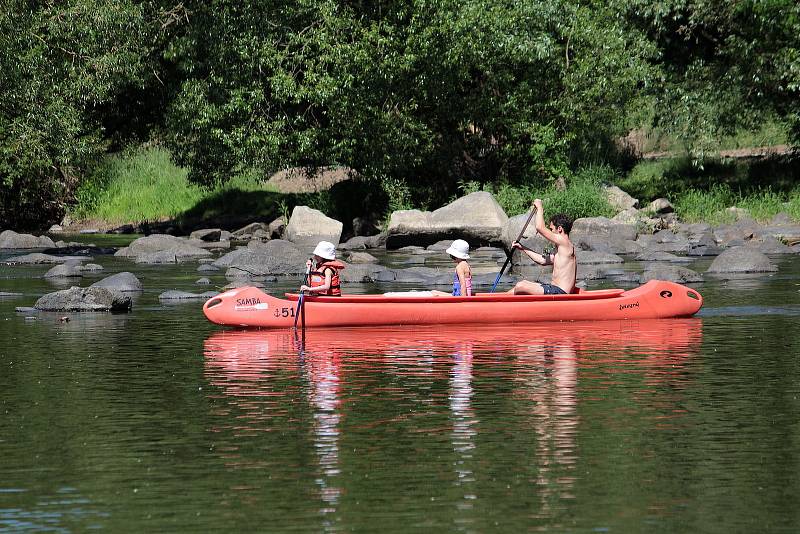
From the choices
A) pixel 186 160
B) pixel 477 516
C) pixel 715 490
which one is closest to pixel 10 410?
pixel 477 516

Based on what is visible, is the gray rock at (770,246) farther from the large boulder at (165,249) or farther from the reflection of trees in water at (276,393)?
the reflection of trees in water at (276,393)

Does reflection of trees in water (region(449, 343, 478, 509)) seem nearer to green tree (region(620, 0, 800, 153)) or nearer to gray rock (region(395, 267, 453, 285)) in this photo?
gray rock (region(395, 267, 453, 285))

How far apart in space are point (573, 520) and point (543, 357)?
250 inches

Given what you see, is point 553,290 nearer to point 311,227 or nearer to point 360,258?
point 360,258

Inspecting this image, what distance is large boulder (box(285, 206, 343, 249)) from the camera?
32656 mm

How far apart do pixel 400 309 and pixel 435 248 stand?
14.9 meters

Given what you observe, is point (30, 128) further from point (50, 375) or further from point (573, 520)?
point (573, 520)

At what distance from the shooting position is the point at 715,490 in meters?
7.38

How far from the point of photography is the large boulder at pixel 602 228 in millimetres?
30094

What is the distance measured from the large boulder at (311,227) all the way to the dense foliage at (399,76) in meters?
1.39

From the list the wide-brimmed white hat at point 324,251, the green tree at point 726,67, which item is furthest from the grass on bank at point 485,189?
the wide-brimmed white hat at point 324,251

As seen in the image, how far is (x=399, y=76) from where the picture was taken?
32.2 metres

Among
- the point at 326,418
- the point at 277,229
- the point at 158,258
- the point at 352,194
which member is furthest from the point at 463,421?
the point at 352,194

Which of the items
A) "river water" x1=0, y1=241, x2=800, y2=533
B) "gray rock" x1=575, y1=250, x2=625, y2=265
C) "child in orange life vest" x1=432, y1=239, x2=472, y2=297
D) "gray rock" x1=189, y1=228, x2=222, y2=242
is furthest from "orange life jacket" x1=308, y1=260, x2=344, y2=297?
"gray rock" x1=189, y1=228, x2=222, y2=242
